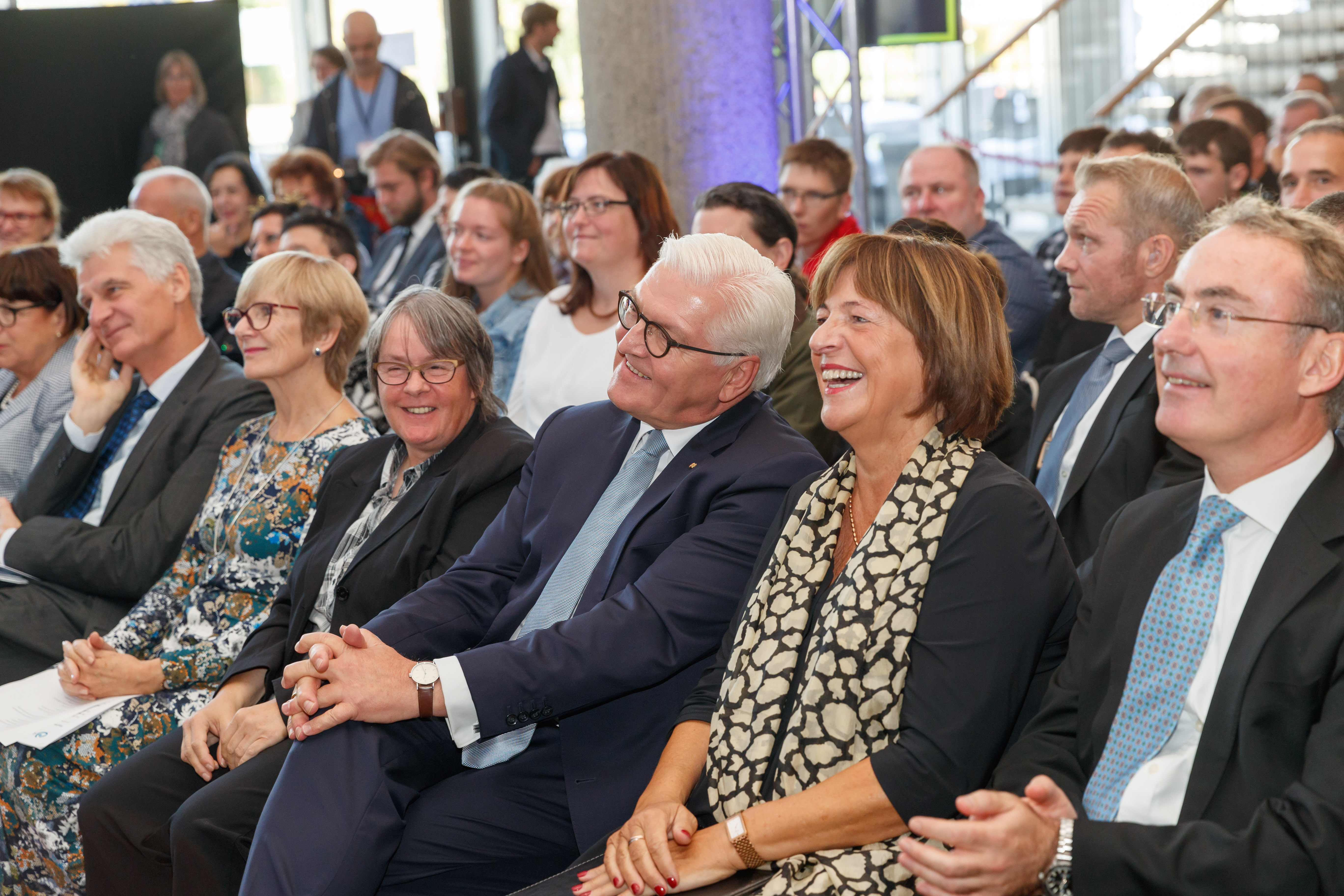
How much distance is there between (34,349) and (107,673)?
1705mm

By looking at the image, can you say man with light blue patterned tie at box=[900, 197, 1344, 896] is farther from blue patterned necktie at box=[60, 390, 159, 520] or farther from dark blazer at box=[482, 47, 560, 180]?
dark blazer at box=[482, 47, 560, 180]

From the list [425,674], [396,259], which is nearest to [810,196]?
[396,259]

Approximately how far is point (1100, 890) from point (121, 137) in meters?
8.91

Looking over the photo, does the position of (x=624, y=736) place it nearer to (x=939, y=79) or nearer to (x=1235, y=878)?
(x=1235, y=878)

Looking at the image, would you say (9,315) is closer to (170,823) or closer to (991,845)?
(170,823)

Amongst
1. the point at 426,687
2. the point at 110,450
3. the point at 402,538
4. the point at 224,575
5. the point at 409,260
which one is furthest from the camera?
the point at 409,260

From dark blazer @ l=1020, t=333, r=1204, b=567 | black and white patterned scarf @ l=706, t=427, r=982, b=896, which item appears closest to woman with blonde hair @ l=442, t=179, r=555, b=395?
dark blazer @ l=1020, t=333, r=1204, b=567

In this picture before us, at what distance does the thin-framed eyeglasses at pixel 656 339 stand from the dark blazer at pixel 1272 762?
39.1 inches

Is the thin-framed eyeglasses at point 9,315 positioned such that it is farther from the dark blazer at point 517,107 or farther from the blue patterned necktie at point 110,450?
the dark blazer at point 517,107

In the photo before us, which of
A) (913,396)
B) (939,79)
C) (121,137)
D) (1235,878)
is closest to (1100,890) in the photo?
(1235,878)

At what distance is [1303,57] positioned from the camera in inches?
377

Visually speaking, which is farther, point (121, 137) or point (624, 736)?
point (121, 137)

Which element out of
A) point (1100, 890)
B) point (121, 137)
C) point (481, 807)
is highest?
point (121, 137)

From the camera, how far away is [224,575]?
3180mm
